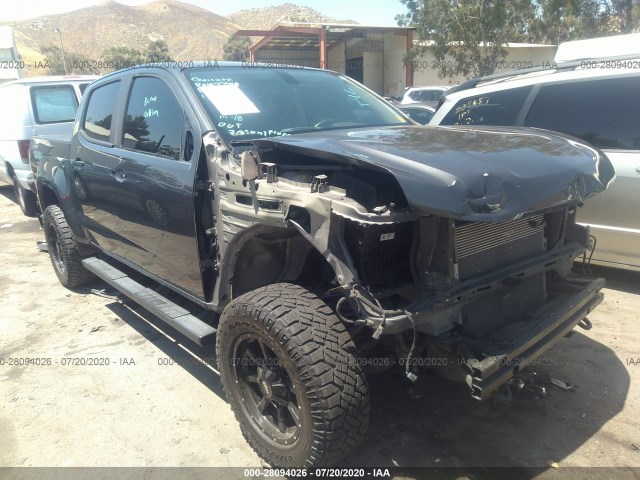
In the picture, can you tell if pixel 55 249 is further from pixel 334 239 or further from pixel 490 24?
pixel 490 24

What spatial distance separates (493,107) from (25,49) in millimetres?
75304

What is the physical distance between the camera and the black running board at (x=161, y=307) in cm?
305

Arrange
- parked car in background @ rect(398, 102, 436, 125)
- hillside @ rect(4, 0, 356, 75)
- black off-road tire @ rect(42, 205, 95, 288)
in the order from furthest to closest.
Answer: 1. hillside @ rect(4, 0, 356, 75)
2. parked car in background @ rect(398, 102, 436, 125)
3. black off-road tire @ rect(42, 205, 95, 288)

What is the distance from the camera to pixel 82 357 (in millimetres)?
3969

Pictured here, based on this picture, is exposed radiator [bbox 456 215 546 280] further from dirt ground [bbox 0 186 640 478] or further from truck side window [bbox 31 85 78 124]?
truck side window [bbox 31 85 78 124]

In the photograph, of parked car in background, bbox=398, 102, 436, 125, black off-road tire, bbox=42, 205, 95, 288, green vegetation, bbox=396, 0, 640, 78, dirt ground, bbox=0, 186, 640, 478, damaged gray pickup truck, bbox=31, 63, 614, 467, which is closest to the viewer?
damaged gray pickup truck, bbox=31, 63, 614, 467

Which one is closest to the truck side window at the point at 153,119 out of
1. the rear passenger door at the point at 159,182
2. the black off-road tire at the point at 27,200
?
the rear passenger door at the point at 159,182

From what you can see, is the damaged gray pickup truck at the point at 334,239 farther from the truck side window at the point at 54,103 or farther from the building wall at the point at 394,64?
the building wall at the point at 394,64

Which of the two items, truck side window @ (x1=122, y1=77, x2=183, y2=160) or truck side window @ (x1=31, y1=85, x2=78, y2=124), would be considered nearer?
truck side window @ (x1=122, y1=77, x2=183, y2=160)

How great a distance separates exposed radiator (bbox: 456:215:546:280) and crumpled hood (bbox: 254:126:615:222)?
336mm

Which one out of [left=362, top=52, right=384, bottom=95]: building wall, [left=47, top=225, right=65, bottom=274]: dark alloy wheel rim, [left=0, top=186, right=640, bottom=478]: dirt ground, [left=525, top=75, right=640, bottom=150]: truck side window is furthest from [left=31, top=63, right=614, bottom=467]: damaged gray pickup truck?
[left=362, top=52, right=384, bottom=95]: building wall

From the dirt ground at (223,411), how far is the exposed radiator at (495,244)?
73cm

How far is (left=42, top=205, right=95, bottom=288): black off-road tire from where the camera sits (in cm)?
507

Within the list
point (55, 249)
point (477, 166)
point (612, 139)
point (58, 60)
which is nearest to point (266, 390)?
point (477, 166)
